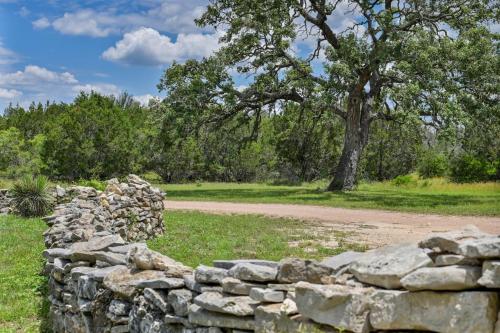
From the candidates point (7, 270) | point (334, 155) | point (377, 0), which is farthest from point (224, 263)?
point (334, 155)

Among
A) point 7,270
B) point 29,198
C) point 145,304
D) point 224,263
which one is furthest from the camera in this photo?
point 29,198

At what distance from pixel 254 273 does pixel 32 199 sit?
15333mm

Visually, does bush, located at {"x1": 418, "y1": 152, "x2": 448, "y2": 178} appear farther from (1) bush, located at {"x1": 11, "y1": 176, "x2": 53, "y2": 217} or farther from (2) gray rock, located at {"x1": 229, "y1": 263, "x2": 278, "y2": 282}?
(2) gray rock, located at {"x1": 229, "y1": 263, "x2": 278, "y2": 282}

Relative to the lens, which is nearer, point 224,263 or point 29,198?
point 224,263

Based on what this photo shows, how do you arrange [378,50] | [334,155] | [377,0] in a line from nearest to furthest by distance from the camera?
[378,50] < [377,0] < [334,155]

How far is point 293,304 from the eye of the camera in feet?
13.8

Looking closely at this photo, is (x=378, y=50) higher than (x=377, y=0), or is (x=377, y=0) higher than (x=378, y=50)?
(x=377, y=0)

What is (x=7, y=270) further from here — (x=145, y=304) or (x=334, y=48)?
(x=334, y=48)

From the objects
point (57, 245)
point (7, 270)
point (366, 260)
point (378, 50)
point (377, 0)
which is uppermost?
point (377, 0)

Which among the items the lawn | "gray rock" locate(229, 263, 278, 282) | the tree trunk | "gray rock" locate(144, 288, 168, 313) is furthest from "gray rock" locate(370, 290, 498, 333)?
the tree trunk

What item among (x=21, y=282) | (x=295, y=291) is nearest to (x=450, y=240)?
(x=295, y=291)

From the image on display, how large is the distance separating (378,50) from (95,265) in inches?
764

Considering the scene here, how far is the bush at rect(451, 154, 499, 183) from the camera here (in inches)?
1457

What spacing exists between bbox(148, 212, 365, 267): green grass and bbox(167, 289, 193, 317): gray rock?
351cm
